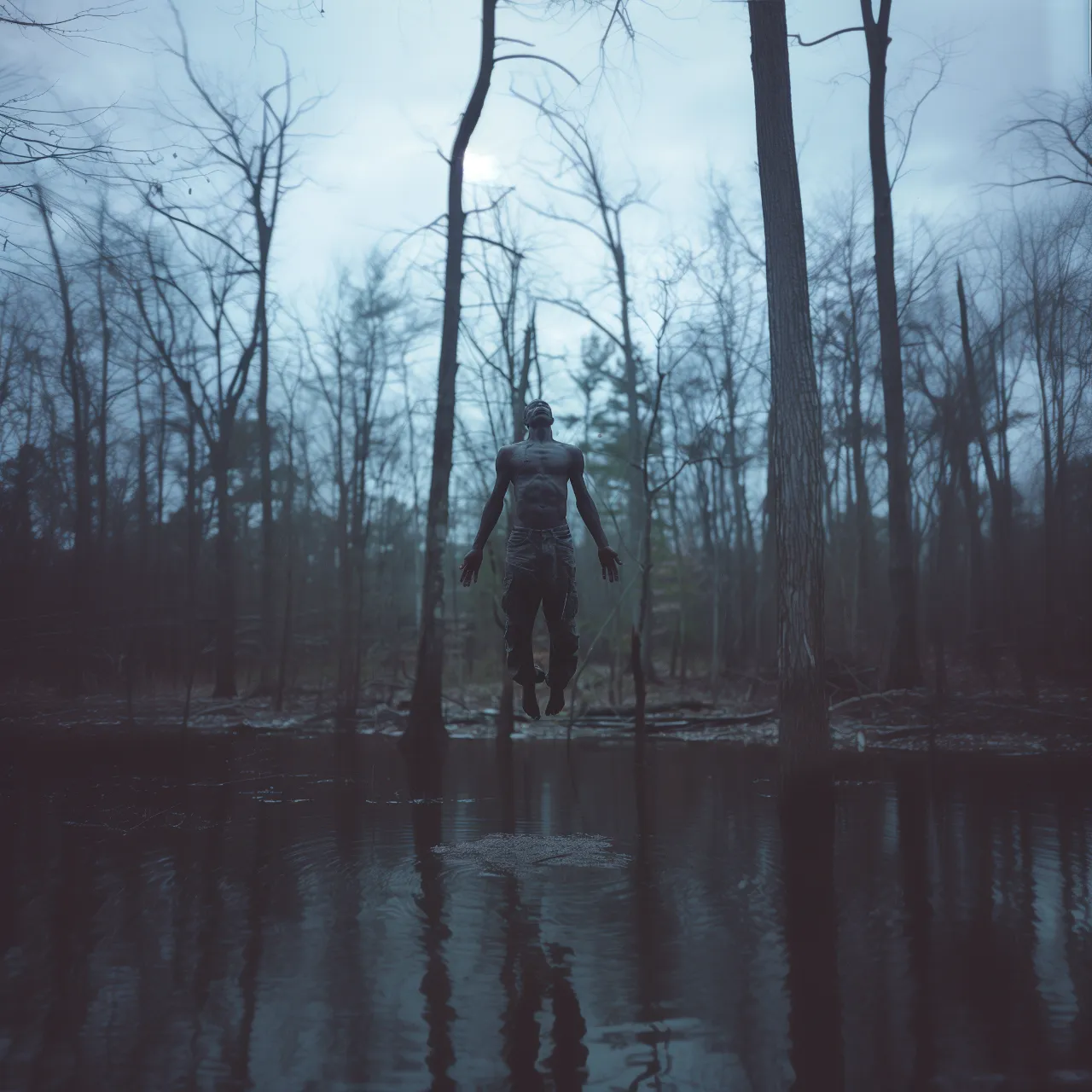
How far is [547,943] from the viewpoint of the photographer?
4.64m

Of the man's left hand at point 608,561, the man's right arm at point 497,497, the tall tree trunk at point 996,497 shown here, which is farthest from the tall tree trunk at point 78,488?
the tall tree trunk at point 996,497

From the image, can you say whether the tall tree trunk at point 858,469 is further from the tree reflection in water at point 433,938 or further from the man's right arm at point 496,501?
the man's right arm at point 496,501

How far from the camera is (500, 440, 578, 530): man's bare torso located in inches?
270

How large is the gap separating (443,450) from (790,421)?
7.84m

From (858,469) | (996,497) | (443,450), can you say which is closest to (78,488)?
(443,450)

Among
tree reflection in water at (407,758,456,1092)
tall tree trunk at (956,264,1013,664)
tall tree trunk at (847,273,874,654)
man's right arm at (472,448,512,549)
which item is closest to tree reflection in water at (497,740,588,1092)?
tree reflection in water at (407,758,456,1092)

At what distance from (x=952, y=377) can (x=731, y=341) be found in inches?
239

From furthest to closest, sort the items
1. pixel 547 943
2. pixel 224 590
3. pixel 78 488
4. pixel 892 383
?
pixel 224 590 < pixel 78 488 < pixel 892 383 < pixel 547 943

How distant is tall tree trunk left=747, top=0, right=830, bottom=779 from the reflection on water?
717 mm

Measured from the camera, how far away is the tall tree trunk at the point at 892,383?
52.5 ft

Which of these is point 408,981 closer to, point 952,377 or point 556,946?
point 556,946

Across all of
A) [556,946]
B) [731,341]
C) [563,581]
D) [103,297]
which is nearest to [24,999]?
[556,946]

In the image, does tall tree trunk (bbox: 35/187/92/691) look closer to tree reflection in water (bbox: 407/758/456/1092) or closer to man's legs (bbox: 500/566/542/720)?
tree reflection in water (bbox: 407/758/456/1092)

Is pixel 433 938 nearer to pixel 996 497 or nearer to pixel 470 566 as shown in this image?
pixel 470 566
